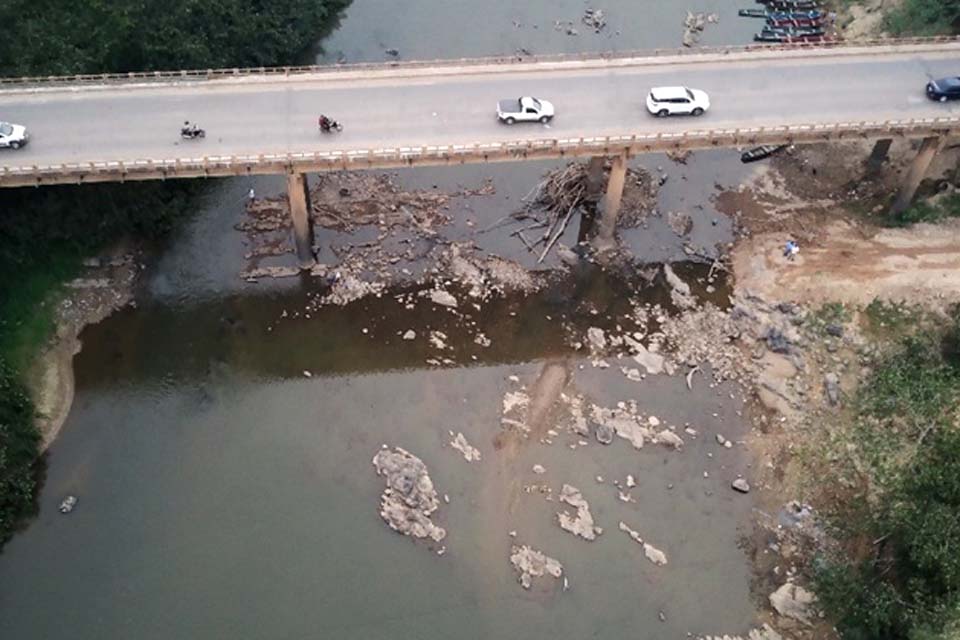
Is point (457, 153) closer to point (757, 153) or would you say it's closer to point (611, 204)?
point (611, 204)

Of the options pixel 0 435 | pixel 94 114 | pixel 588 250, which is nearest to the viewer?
pixel 0 435

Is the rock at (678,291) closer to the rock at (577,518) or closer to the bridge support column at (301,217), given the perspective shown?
the rock at (577,518)

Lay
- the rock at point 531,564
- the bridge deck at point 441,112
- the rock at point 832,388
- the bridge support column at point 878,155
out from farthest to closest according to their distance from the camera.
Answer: the bridge support column at point 878,155, the rock at point 832,388, the bridge deck at point 441,112, the rock at point 531,564

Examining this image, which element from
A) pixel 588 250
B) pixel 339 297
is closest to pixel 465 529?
pixel 339 297

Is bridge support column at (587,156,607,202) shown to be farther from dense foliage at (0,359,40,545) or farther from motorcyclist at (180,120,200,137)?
dense foliage at (0,359,40,545)

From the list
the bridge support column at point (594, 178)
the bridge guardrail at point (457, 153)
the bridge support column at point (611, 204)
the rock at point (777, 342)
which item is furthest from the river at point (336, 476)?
the bridge guardrail at point (457, 153)

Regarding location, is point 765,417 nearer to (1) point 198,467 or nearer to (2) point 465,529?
(2) point 465,529

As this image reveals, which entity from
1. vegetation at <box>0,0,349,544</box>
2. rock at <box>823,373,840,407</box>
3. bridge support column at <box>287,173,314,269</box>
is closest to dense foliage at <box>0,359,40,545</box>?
vegetation at <box>0,0,349,544</box>
